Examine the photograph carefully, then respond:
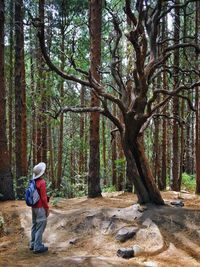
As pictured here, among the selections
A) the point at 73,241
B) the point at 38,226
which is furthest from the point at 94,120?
the point at 38,226

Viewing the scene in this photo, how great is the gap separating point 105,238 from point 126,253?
109cm

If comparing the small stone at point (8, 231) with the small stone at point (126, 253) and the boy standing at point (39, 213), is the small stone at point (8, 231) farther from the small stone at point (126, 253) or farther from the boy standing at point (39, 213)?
the small stone at point (126, 253)

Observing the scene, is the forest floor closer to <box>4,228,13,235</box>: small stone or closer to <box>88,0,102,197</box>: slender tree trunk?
<box>4,228,13,235</box>: small stone

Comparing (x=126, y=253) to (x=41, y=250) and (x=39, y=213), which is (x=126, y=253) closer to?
(x=41, y=250)

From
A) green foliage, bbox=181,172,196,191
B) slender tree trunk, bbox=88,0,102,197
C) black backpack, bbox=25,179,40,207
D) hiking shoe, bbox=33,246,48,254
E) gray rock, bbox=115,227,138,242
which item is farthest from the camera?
green foliage, bbox=181,172,196,191

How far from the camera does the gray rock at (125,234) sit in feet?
27.1

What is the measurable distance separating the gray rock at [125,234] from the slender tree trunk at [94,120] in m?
4.73

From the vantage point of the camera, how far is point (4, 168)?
13.2 metres

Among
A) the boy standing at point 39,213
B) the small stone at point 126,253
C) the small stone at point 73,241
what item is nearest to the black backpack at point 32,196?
the boy standing at point 39,213

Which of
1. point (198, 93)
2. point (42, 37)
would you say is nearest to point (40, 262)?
point (42, 37)

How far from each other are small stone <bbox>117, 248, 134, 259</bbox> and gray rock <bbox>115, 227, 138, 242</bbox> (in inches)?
24.4

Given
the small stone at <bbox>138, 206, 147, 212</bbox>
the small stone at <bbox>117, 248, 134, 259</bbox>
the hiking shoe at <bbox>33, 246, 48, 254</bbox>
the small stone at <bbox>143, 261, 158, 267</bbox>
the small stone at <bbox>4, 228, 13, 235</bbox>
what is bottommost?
the small stone at <bbox>4, 228, 13, 235</bbox>

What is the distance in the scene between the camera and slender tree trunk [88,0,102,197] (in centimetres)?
1312

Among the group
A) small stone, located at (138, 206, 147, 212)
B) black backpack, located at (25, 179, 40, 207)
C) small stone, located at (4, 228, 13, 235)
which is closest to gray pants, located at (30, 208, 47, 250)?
black backpack, located at (25, 179, 40, 207)
